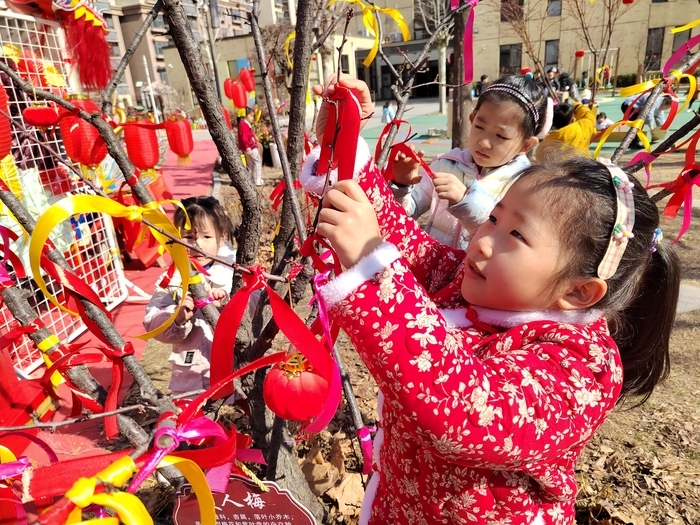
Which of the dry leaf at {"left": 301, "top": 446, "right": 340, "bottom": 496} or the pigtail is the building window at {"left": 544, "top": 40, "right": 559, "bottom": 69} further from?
the pigtail

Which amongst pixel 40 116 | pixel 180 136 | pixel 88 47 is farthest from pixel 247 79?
pixel 40 116

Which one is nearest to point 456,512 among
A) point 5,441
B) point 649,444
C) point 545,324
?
point 545,324

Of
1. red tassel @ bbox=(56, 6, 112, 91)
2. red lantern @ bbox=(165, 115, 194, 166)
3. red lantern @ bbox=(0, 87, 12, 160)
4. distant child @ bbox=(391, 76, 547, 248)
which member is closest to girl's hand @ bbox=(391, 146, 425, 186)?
distant child @ bbox=(391, 76, 547, 248)

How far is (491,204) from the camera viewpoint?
148 centimetres

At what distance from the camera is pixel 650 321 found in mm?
1135

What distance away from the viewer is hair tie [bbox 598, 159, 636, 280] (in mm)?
825

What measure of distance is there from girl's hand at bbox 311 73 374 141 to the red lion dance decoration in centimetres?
328

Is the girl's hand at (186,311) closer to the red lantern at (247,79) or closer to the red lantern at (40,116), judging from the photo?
the red lantern at (40,116)

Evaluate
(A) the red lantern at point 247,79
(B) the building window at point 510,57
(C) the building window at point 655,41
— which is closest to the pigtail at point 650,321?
(A) the red lantern at point 247,79

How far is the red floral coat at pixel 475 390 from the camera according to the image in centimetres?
69

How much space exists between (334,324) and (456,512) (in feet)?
1.53

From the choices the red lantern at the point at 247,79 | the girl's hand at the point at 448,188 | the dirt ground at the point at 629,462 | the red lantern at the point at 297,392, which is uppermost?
the red lantern at the point at 247,79

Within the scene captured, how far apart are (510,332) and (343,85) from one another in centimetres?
61

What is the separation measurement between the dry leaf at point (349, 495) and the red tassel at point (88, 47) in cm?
347
